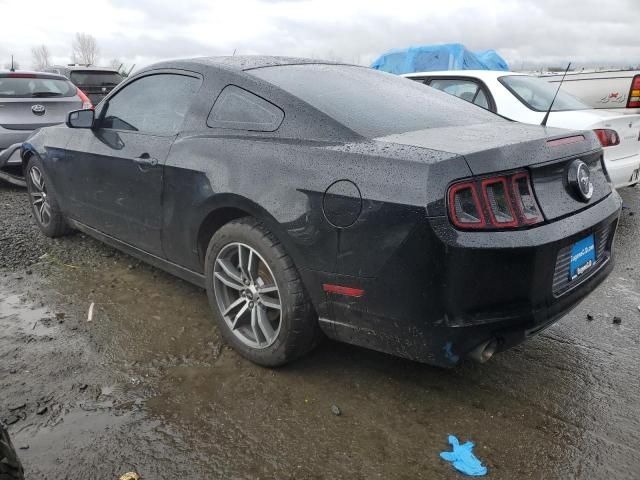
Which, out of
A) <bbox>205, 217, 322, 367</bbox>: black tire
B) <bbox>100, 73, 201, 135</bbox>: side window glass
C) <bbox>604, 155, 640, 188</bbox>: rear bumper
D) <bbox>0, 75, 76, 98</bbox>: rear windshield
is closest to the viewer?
<bbox>205, 217, 322, 367</bbox>: black tire

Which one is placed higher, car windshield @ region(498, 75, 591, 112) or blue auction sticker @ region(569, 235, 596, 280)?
car windshield @ region(498, 75, 591, 112)

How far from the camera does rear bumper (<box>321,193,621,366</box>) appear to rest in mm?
1994

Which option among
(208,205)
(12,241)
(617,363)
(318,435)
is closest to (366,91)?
(208,205)

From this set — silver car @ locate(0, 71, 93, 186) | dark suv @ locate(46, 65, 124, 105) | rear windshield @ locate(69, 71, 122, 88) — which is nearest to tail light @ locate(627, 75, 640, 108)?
silver car @ locate(0, 71, 93, 186)

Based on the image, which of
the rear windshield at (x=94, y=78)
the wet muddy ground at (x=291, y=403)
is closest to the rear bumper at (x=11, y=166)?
the wet muddy ground at (x=291, y=403)

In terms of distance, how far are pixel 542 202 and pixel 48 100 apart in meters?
6.90

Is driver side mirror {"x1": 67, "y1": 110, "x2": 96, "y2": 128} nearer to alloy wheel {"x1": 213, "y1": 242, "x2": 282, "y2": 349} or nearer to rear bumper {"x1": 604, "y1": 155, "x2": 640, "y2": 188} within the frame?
alloy wheel {"x1": 213, "y1": 242, "x2": 282, "y2": 349}

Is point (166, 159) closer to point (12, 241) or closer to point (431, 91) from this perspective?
point (431, 91)

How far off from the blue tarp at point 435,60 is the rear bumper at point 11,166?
9.57 metres

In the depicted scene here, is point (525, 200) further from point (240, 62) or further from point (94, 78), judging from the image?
point (94, 78)

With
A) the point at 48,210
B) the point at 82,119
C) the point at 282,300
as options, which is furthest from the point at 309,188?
the point at 48,210

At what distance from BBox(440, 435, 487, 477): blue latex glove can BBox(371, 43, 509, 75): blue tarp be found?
40.5ft

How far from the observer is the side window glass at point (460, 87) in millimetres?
5879

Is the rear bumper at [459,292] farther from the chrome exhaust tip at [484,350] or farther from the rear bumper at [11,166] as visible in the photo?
the rear bumper at [11,166]
